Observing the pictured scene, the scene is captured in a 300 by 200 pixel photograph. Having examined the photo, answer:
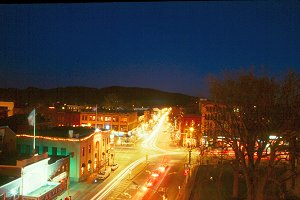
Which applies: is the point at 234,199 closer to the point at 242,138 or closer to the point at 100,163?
the point at 242,138

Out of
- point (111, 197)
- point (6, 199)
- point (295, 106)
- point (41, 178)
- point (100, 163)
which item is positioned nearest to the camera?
point (295, 106)

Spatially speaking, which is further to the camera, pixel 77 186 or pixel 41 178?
pixel 77 186

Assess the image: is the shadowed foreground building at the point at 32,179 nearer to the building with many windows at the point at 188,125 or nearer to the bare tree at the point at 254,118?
the bare tree at the point at 254,118

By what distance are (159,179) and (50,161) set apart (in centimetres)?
675

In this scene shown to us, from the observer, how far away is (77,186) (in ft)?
60.0

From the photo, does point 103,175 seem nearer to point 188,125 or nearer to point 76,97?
point 188,125

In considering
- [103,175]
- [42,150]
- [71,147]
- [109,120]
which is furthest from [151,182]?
[109,120]

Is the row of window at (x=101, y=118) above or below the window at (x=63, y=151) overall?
above

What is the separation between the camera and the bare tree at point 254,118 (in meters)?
9.49

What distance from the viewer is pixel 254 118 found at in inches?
393

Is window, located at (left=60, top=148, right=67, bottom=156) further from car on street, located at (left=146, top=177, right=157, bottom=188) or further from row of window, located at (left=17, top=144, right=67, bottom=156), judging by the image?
car on street, located at (left=146, top=177, right=157, bottom=188)

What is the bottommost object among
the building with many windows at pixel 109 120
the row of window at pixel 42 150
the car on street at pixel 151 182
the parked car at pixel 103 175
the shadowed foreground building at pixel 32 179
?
the car on street at pixel 151 182

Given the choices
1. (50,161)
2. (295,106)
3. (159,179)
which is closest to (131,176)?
(159,179)

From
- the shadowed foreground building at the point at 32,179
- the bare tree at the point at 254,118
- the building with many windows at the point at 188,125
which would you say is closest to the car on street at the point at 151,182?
the shadowed foreground building at the point at 32,179
